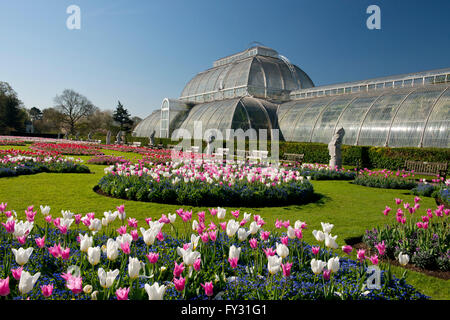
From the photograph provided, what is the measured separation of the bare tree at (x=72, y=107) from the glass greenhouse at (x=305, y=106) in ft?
81.3

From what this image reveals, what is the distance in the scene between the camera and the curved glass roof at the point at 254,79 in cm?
3888

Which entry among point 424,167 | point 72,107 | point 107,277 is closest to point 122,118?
point 72,107

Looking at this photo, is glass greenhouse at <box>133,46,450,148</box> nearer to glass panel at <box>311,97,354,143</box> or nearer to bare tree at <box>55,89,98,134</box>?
glass panel at <box>311,97,354,143</box>

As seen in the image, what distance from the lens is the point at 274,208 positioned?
793 centimetres

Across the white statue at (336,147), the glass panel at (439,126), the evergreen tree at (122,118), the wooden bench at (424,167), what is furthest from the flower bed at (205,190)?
the evergreen tree at (122,118)

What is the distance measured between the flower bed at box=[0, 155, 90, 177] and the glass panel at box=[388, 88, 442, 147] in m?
20.8

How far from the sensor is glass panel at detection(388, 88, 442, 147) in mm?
20844

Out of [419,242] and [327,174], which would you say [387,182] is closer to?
[327,174]

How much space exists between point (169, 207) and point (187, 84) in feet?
157

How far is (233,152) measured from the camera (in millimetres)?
26438

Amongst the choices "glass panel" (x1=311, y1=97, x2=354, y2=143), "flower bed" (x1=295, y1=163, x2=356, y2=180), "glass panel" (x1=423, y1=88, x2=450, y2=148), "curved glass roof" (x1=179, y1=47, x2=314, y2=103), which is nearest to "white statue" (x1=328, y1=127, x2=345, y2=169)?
"flower bed" (x1=295, y1=163, x2=356, y2=180)

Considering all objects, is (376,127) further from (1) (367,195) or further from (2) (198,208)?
(2) (198,208)

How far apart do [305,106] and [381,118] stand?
956 cm

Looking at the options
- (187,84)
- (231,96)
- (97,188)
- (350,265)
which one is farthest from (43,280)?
(187,84)
